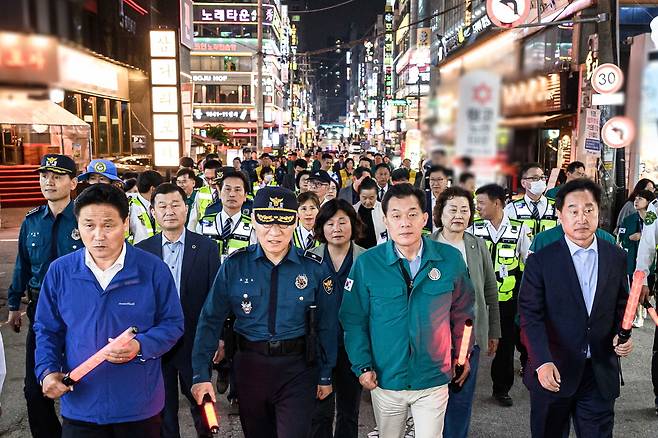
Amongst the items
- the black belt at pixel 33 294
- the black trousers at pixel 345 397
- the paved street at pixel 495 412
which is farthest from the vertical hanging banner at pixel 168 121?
the black trousers at pixel 345 397

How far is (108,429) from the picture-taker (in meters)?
3.09

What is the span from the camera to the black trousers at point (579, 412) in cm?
367

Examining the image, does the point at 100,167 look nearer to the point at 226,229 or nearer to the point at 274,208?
the point at 226,229

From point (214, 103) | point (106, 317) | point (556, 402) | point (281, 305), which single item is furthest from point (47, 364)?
point (214, 103)

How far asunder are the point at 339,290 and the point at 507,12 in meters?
3.36

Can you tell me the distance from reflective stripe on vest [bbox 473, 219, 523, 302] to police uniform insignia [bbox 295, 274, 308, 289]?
7.38ft

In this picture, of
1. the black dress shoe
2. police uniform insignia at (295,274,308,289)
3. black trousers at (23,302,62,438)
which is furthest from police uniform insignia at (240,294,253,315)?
the black dress shoe

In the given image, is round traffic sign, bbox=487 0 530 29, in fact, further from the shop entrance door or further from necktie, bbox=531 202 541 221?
the shop entrance door

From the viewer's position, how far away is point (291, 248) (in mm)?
3770

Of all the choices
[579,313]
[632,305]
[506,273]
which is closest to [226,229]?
[506,273]

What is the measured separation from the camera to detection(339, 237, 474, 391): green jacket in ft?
11.6

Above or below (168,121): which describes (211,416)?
below

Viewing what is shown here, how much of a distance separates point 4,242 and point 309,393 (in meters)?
13.0

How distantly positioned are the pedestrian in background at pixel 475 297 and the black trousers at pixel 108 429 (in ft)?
7.11
